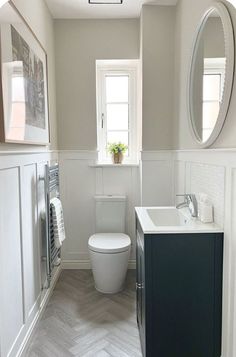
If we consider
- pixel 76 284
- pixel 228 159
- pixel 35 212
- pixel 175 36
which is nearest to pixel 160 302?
pixel 228 159

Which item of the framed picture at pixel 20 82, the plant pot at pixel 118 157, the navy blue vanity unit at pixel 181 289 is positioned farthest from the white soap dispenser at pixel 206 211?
the plant pot at pixel 118 157

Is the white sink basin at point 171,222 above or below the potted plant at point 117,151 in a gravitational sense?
below

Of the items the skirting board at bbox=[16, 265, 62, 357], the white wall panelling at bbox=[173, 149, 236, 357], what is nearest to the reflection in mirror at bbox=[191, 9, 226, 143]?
the white wall panelling at bbox=[173, 149, 236, 357]

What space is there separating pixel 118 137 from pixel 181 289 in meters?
1.94

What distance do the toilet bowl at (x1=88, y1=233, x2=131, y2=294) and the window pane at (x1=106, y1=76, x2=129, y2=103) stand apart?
1.49 metres

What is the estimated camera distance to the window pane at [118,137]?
3068 mm

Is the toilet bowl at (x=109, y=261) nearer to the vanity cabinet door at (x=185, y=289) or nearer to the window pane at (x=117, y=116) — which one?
the vanity cabinet door at (x=185, y=289)

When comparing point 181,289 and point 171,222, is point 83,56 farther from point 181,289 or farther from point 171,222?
point 181,289

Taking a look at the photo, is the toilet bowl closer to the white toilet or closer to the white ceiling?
the white toilet

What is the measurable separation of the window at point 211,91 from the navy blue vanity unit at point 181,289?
637mm

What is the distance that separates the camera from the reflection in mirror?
1.50 metres

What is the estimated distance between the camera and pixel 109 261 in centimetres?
232

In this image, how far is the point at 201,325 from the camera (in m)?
1.46

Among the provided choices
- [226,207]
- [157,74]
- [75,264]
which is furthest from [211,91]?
[75,264]
